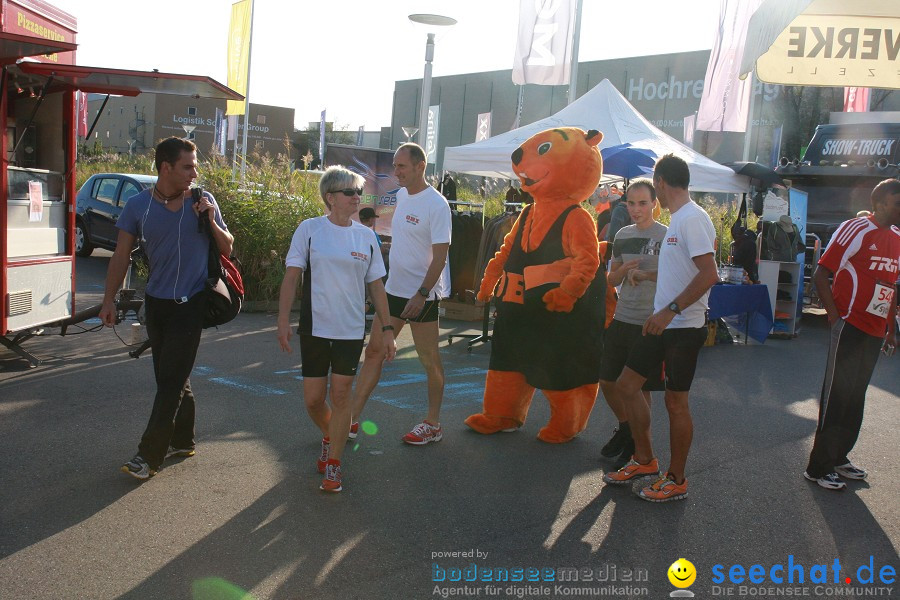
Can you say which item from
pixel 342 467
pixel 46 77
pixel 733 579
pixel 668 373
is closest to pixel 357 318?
pixel 342 467

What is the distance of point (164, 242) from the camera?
15.7 feet

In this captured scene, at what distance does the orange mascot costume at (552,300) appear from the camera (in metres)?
5.74

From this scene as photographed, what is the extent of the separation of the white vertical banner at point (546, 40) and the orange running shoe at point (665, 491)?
10.9 metres

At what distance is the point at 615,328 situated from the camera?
5.54m

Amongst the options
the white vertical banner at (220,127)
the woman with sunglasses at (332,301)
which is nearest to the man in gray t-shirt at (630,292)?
the woman with sunglasses at (332,301)

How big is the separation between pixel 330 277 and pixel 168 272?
940 mm

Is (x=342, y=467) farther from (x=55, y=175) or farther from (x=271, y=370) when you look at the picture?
(x=55, y=175)

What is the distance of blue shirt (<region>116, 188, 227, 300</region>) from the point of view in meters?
4.76

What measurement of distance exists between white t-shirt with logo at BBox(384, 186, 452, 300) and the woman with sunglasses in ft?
2.86

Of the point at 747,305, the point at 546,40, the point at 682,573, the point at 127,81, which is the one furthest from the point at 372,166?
the point at 682,573

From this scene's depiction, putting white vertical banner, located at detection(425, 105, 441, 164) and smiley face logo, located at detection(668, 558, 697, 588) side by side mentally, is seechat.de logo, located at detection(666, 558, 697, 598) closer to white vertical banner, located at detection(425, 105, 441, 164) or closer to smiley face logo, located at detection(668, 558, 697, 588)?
smiley face logo, located at detection(668, 558, 697, 588)

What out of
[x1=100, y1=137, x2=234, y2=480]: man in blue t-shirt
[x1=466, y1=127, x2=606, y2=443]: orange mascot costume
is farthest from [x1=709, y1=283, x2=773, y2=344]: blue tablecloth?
[x1=100, y1=137, x2=234, y2=480]: man in blue t-shirt

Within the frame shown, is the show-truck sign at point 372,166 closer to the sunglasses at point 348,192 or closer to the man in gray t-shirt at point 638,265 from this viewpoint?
the man in gray t-shirt at point 638,265

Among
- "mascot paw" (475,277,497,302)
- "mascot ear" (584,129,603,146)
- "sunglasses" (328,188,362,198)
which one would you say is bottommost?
"mascot paw" (475,277,497,302)
